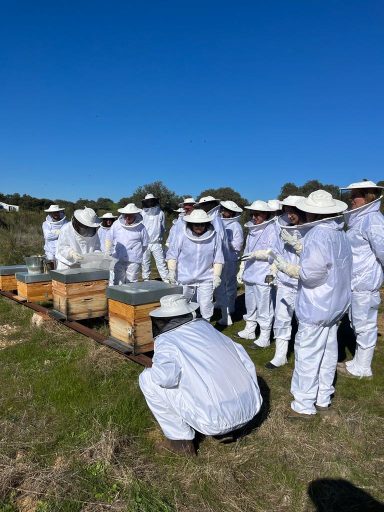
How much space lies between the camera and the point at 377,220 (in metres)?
4.14

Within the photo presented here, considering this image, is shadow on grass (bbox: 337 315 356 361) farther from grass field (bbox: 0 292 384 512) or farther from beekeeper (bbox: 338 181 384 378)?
grass field (bbox: 0 292 384 512)

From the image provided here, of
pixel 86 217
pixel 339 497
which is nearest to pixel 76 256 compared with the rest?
pixel 86 217

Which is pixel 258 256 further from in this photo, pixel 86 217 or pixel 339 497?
pixel 339 497

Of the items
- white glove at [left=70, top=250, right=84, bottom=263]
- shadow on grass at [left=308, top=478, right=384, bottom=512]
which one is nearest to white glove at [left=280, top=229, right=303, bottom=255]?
shadow on grass at [left=308, top=478, right=384, bottom=512]

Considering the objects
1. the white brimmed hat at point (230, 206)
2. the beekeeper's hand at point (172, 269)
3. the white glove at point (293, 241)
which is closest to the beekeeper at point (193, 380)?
the white glove at point (293, 241)

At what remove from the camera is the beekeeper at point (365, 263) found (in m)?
4.15

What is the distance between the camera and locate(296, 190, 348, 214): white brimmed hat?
3273 mm

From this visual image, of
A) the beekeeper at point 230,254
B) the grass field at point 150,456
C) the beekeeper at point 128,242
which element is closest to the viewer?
the grass field at point 150,456

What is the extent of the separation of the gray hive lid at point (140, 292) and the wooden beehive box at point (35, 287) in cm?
257

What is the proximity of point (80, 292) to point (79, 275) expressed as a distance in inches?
11.2

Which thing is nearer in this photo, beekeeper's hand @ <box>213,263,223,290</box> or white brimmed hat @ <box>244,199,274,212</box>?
white brimmed hat @ <box>244,199,274,212</box>

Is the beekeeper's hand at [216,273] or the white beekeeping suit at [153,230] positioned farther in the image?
the white beekeeping suit at [153,230]

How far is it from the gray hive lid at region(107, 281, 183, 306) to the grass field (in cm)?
78

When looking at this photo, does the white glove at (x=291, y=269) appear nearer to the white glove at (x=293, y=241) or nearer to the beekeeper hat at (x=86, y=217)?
the white glove at (x=293, y=241)
